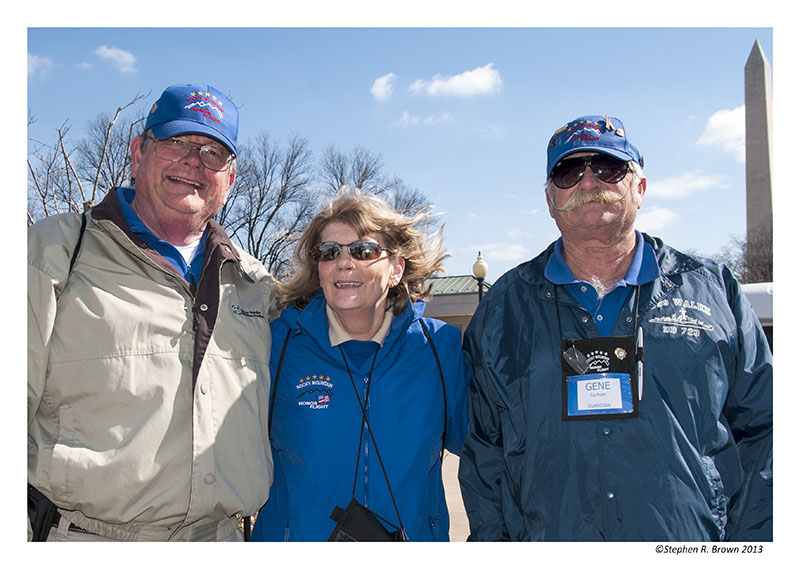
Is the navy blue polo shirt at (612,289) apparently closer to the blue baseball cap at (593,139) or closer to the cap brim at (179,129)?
the blue baseball cap at (593,139)

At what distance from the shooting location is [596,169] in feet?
9.23

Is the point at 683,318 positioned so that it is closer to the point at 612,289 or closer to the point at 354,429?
the point at 612,289

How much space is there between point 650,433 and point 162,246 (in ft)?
7.42

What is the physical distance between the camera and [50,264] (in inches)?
95.6

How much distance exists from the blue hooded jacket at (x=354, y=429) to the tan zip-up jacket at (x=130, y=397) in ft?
0.87

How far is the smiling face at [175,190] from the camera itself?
2.89 meters

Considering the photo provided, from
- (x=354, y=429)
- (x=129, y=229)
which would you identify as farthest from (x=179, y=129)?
(x=354, y=429)

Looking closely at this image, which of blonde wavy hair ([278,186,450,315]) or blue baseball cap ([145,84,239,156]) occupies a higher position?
blue baseball cap ([145,84,239,156])

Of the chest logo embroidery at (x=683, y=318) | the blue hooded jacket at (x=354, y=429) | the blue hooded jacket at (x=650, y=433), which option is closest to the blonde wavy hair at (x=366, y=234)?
the blue hooded jacket at (x=354, y=429)

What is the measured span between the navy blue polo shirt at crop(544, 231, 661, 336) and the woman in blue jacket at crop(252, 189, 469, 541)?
2.45ft

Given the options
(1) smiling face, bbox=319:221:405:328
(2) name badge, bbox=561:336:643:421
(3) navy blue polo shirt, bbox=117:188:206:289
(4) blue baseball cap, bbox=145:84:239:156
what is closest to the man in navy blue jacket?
(2) name badge, bbox=561:336:643:421

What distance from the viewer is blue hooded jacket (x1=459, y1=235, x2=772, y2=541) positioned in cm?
243

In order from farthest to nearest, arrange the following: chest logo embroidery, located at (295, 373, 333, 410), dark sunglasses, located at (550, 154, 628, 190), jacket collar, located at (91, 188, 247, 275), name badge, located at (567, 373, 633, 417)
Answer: chest logo embroidery, located at (295, 373, 333, 410) → dark sunglasses, located at (550, 154, 628, 190) → jacket collar, located at (91, 188, 247, 275) → name badge, located at (567, 373, 633, 417)

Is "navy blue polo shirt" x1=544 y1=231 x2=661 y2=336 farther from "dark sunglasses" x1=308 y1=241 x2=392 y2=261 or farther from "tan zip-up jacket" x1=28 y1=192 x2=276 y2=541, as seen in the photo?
"tan zip-up jacket" x1=28 y1=192 x2=276 y2=541
